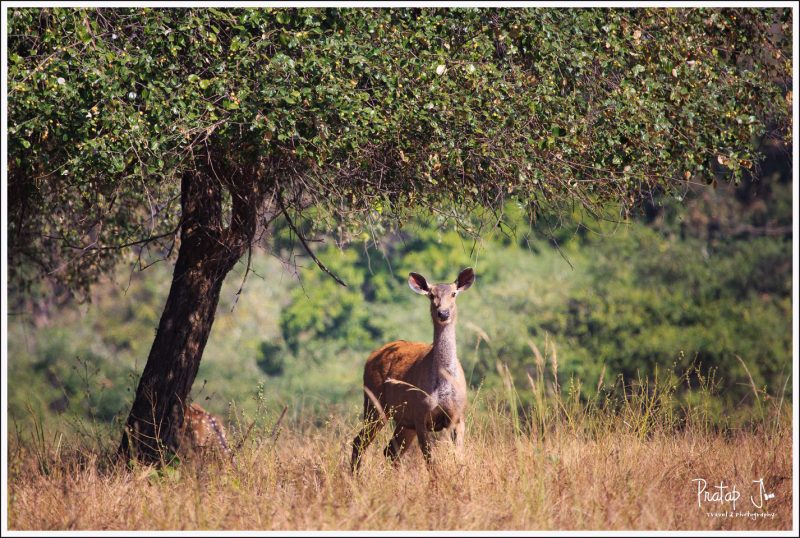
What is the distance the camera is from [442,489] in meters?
7.37

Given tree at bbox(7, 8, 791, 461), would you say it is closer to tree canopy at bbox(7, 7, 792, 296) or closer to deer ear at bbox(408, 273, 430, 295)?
tree canopy at bbox(7, 7, 792, 296)

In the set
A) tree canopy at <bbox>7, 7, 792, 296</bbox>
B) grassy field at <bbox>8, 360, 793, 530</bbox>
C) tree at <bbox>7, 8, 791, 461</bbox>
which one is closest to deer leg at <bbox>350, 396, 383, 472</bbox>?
grassy field at <bbox>8, 360, 793, 530</bbox>

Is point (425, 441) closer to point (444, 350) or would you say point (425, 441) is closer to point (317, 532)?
point (444, 350)

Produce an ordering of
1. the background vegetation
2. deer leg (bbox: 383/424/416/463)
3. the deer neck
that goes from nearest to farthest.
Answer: the deer neck, deer leg (bbox: 383/424/416/463), the background vegetation

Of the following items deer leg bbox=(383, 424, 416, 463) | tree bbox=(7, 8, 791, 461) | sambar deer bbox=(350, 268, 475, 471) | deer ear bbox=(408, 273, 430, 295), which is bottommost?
deer leg bbox=(383, 424, 416, 463)

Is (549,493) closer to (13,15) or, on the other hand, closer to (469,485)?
(469,485)

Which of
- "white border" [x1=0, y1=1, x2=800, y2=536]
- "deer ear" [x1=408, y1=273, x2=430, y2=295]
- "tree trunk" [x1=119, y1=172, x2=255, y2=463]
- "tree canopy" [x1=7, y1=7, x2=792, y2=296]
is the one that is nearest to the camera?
"white border" [x1=0, y1=1, x2=800, y2=536]

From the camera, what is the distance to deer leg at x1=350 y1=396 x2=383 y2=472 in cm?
820

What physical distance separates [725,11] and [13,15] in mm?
5828

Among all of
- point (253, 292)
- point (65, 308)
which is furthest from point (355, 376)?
point (65, 308)

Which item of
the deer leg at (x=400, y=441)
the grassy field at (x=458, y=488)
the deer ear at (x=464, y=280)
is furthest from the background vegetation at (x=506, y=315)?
the grassy field at (x=458, y=488)

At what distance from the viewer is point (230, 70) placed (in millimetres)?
7441

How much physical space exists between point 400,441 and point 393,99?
328 cm

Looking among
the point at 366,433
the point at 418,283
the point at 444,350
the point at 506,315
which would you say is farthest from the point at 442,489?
the point at 506,315
